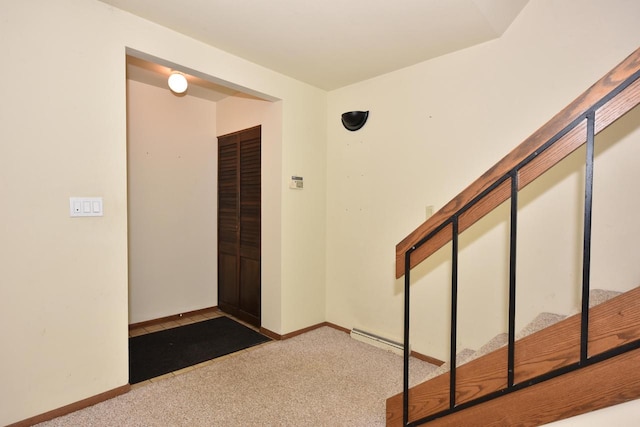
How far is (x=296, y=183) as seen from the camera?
124 inches


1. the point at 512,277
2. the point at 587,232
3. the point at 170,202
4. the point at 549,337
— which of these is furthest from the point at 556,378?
the point at 170,202

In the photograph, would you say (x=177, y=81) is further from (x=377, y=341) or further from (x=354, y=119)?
(x=377, y=341)

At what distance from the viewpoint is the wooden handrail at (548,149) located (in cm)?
95

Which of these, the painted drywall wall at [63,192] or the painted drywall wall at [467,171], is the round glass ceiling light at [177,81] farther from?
the painted drywall wall at [467,171]

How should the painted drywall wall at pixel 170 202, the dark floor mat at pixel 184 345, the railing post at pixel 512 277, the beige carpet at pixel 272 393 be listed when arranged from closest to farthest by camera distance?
the railing post at pixel 512 277, the beige carpet at pixel 272 393, the dark floor mat at pixel 184 345, the painted drywall wall at pixel 170 202

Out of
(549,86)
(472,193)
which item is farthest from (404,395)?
(549,86)

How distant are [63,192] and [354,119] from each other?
7.35 ft

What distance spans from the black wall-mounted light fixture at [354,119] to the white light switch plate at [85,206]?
208 cm

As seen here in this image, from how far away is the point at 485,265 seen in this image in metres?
2.38

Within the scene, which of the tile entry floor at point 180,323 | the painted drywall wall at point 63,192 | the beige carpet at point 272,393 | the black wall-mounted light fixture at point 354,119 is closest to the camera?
the painted drywall wall at point 63,192

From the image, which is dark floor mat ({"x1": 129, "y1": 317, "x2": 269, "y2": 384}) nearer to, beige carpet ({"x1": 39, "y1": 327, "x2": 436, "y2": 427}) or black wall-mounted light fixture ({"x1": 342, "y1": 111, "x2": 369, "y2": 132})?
beige carpet ({"x1": 39, "y1": 327, "x2": 436, "y2": 427})

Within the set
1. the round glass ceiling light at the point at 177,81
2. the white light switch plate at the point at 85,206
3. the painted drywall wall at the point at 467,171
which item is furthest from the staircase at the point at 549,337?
the round glass ceiling light at the point at 177,81

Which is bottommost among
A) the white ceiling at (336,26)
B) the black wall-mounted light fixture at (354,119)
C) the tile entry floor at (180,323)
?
the tile entry floor at (180,323)

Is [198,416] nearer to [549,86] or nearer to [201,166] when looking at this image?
[201,166]
